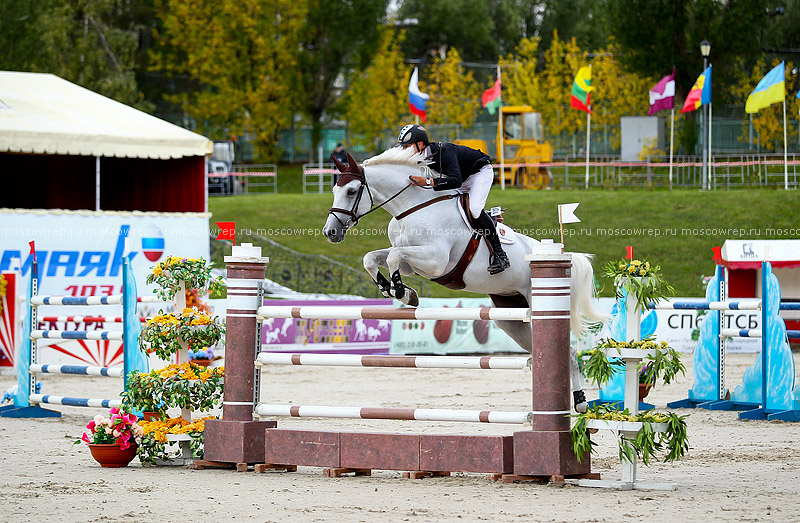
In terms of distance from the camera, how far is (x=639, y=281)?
5.93m

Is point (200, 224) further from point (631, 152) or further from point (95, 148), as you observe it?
point (631, 152)

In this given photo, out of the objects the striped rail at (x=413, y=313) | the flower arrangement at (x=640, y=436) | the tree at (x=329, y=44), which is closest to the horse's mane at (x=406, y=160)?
the striped rail at (x=413, y=313)

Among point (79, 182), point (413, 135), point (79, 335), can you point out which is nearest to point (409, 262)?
point (413, 135)

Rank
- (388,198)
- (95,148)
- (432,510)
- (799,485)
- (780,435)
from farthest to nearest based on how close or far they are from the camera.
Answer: (95,148) → (780,435) → (388,198) → (799,485) → (432,510)

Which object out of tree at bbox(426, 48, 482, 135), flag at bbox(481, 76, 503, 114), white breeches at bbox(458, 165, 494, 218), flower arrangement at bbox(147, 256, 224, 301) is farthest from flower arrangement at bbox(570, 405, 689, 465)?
tree at bbox(426, 48, 482, 135)

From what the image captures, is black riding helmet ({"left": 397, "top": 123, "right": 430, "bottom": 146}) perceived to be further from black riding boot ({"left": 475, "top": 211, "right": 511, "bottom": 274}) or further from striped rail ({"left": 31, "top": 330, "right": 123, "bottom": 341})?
striped rail ({"left": 31, "top": 330, "right": 123, "bottom": 341})

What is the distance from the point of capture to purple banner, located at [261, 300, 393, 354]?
51.3 ft

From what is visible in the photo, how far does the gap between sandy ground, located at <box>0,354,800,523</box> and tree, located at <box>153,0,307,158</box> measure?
2631 centimetres

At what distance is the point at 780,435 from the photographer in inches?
322

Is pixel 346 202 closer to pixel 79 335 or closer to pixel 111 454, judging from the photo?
pixel 111 454

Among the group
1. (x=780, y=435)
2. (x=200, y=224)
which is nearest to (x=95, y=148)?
(x=200, y=224)

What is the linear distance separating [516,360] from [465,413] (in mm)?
421

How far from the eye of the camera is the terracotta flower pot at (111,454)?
→ 22.5ft

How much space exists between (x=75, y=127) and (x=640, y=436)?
13.4m
